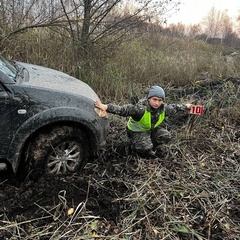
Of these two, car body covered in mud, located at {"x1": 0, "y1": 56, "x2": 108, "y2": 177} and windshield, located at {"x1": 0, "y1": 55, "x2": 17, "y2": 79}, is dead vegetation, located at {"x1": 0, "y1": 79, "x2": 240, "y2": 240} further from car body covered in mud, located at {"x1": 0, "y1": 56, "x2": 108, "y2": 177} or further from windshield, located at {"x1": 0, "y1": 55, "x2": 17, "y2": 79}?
windshield, located at {"x1": 0, "y1": 55, "x2": 17, "y2": 79}

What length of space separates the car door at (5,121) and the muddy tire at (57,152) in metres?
0.29

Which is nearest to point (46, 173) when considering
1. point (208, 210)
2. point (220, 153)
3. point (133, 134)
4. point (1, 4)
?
point (133, 134)

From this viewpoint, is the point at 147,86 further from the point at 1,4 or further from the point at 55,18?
the point at 1,4

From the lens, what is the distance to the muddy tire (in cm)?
310

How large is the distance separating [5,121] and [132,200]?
4.89 feet

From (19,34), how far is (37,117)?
397 centimetres

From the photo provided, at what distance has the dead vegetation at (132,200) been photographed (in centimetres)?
261

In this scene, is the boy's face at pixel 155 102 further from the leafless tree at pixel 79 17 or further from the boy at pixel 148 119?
the leafless tree at pixel 79 17

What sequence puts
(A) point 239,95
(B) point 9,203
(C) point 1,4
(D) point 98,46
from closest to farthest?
1. (B) point 9,203
2. (A) point 239,95
3. (C) point 1,4
4. (D) point 98,46

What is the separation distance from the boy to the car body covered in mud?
45 cm

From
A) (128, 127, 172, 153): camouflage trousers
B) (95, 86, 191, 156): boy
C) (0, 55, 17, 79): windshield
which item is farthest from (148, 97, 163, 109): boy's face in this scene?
(0, 55, 17, 79): windshield

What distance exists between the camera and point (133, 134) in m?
3.93

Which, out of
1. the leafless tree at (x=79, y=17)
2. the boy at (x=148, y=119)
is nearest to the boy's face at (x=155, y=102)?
the boy at (x=148, y=119)

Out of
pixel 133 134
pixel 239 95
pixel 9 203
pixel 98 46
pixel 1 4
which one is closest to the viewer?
pixel 9 203
